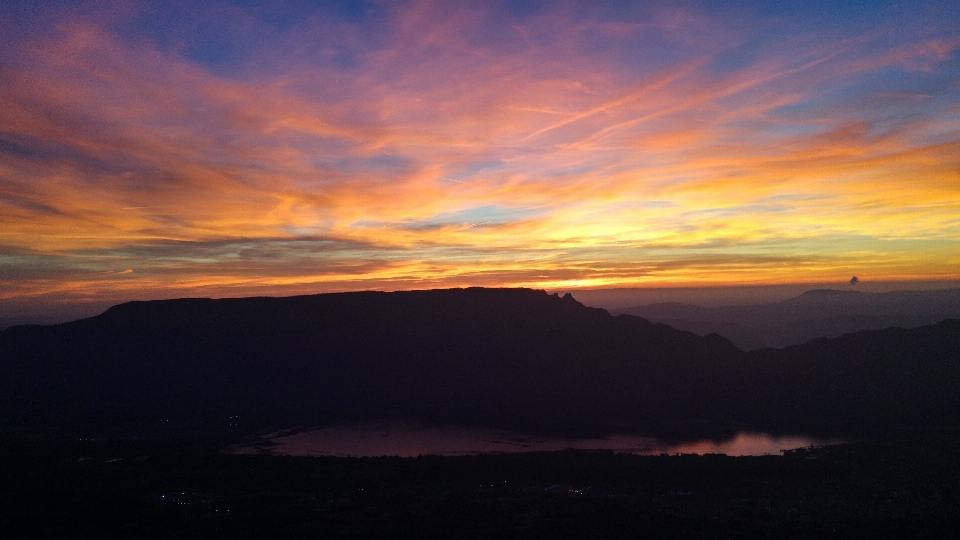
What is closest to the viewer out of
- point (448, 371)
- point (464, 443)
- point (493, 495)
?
point (493, 495)

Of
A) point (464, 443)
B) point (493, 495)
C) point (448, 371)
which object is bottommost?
point (464, 443)

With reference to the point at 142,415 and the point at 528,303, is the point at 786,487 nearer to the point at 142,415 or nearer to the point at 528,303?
the point at 528,303

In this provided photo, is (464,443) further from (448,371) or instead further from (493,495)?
(448,371)

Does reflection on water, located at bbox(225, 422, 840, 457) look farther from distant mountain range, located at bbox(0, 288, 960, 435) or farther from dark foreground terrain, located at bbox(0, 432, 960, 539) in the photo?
distant mountain range, located at bbox(0, 288, 960, 435)

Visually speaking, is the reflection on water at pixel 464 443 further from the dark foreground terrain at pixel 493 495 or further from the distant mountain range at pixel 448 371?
the distant mountain range at pixel 448 371

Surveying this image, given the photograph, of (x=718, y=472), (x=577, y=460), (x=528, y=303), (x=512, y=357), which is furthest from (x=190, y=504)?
(x=528, y=303)

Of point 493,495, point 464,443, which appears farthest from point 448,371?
point 493,495
